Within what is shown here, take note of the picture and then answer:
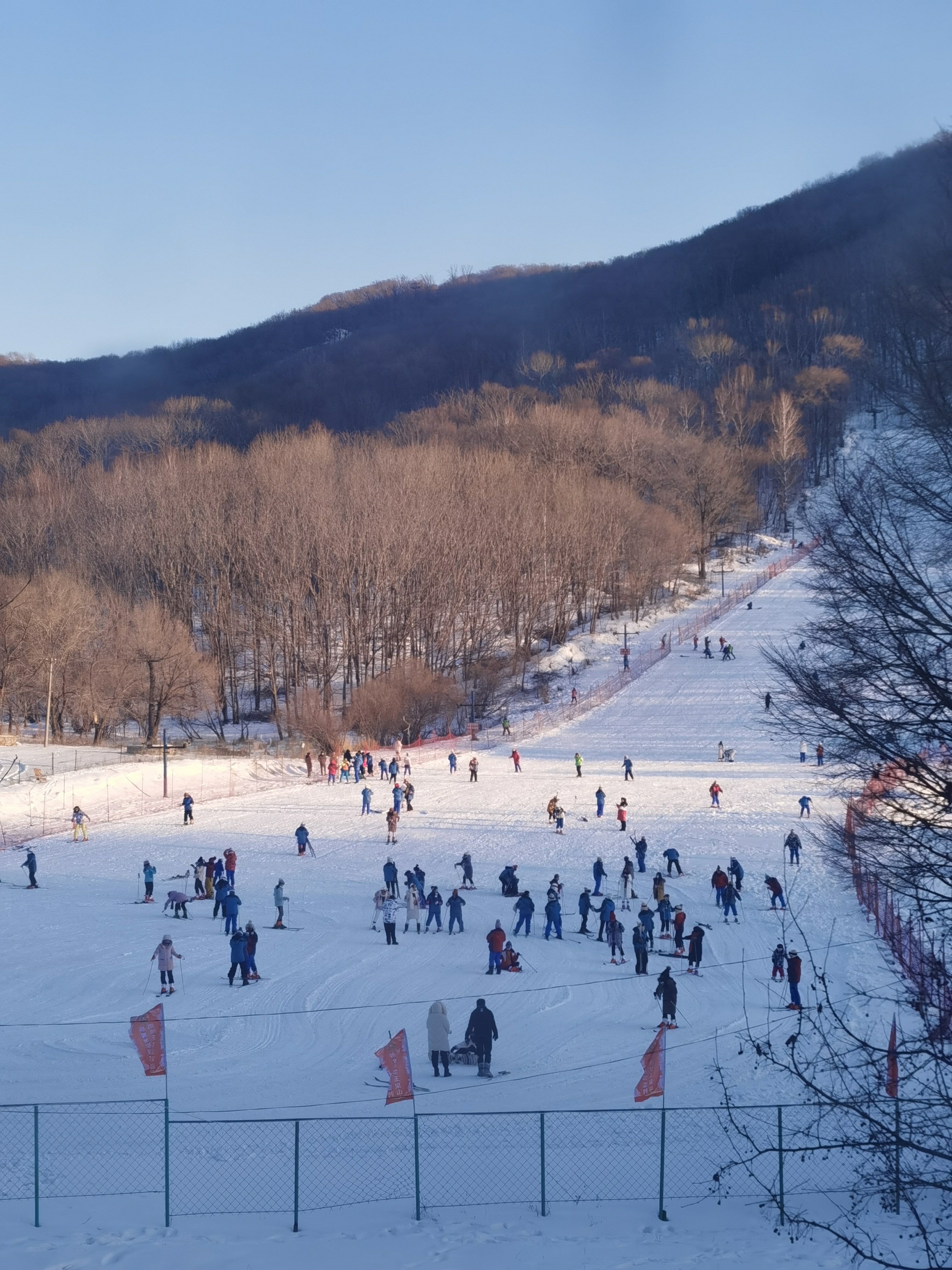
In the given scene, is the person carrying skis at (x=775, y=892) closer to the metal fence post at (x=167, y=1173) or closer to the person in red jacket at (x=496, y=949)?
the person in red jacket at (x=496, y=949)

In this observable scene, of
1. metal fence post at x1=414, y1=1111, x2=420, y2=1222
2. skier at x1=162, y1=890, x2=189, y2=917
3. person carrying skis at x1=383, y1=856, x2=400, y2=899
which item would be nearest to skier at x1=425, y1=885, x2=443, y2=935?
person carrying skis at x1=383, y1=856, x2=400, y2=899

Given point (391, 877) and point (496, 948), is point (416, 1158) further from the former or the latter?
point (391, 877)

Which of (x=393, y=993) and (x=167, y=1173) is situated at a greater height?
(x=167, y=1173)

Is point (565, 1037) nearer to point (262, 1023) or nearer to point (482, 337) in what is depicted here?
point (262, 1023)

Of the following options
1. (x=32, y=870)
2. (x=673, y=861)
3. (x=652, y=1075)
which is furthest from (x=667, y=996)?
(x=32, y=870)

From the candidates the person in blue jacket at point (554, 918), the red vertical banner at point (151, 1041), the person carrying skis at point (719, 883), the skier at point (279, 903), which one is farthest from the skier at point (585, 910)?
the red vertical banner at point (151, 1041)

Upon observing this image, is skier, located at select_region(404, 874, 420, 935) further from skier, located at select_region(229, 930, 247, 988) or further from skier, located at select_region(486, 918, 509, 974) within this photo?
skier, located at select_region(229, 930, 247, 988)
